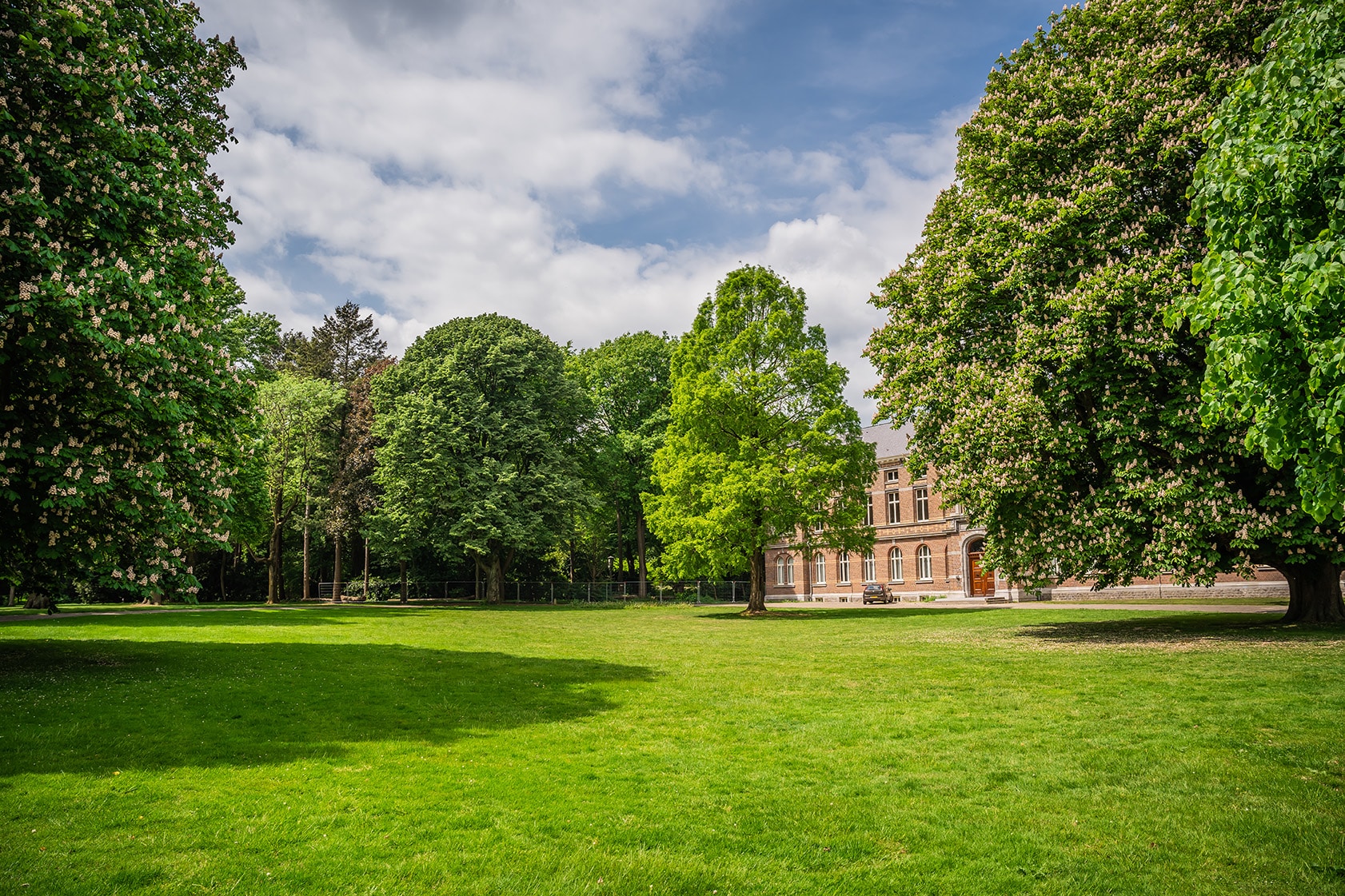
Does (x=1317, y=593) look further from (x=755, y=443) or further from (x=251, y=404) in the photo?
(x=251, y=404)

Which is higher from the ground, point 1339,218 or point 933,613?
point 1339,218

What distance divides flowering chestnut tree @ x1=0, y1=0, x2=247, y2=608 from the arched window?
52186 millimetres

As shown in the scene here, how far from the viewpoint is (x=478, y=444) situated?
160 ft

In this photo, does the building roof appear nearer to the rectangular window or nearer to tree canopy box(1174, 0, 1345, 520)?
the rectangular window

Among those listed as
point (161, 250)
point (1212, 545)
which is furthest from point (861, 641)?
point (161, 250)

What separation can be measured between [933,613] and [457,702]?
28197mm

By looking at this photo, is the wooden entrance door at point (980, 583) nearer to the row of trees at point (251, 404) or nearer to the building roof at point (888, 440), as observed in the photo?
the building roof at point (888, 440)

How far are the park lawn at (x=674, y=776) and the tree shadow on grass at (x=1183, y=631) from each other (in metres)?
2.27

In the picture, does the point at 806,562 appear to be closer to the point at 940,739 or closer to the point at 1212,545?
the point at 1212,545

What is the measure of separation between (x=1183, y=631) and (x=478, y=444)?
126 feet

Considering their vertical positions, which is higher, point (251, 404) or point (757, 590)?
point (251, 404)

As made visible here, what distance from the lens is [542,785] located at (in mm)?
7391

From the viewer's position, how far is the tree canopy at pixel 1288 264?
6316mm

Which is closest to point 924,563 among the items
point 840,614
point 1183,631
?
point 840,614
